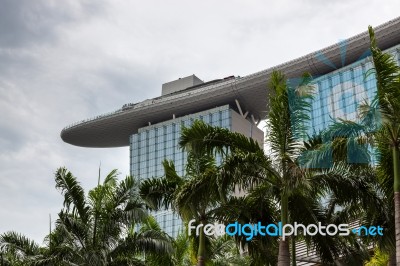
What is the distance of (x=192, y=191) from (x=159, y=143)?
306 ft

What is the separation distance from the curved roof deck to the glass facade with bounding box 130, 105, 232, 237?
1.36m

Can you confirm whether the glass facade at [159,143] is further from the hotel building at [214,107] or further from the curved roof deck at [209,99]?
the curved roof deck at [209,99]

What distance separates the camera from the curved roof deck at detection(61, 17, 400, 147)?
3211 inches

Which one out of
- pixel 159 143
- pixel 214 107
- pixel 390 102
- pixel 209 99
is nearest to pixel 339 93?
pixel 209 99

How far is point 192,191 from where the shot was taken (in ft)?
48.7

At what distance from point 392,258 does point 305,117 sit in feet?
13.4

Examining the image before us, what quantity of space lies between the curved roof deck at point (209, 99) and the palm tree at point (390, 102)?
6579 cm

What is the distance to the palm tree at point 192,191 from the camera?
14922 millimetres

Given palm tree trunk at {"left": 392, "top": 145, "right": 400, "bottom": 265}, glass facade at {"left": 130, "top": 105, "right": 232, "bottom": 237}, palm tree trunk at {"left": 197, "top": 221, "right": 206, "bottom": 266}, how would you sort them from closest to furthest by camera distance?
palm tree trunk at {"left": 392, "top": 145, "right": 400, "bottom": 265} < palm tree trunk at {"left": 197, "top": 221, "right": 206, "bottom": 266} < glass facade at {"left": 130, "top": 105, "right": 232, "bottom": 237}

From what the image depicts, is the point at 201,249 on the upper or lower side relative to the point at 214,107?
lower

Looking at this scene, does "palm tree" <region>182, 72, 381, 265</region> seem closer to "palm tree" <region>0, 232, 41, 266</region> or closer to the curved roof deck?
"palm tree" <region>0, 232, 41, 266</region>

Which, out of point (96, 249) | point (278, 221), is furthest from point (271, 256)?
point (96, 249)

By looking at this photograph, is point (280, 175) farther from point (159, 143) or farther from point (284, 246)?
point (159, 143)

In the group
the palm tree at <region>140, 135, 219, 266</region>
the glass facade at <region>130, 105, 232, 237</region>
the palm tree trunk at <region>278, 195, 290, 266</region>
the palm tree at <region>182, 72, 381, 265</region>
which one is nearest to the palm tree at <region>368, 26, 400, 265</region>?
the palm tree at <region>182, 72, 381, 265</region>
